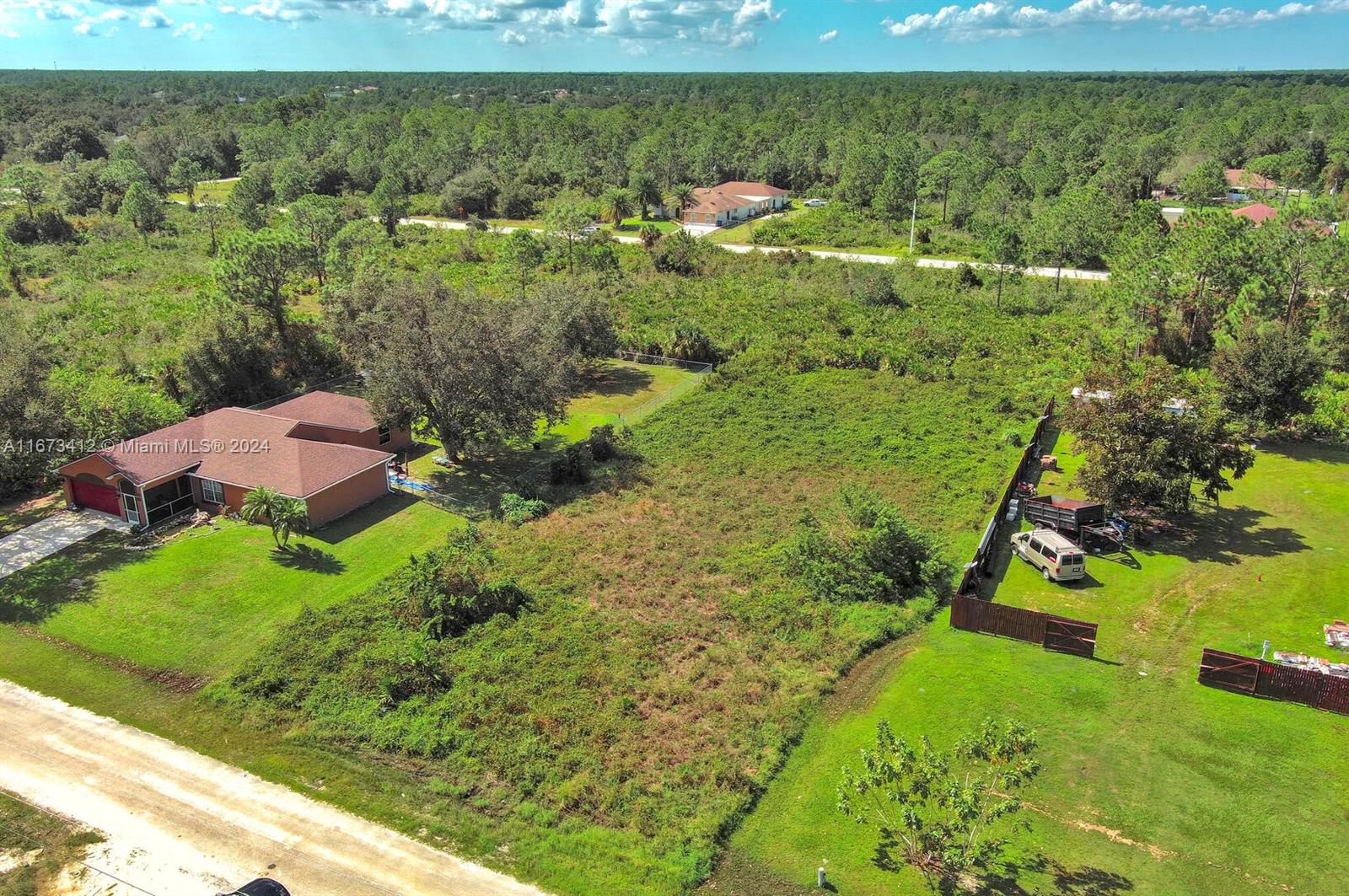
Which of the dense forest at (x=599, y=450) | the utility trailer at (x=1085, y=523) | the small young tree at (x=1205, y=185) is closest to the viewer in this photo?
the dense forest at (x=599, y=450)

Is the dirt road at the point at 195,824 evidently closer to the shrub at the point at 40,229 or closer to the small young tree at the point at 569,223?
the small young tree at the point at 569,223

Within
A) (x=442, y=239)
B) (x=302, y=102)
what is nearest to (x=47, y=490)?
(x=442, y=239)

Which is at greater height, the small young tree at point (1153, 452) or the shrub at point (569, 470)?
the small young tree at point (1153, 452)

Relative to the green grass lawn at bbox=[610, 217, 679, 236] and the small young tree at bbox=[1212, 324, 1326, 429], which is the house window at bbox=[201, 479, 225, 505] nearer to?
the small young tree at bbox=[1212, 324, 1326, 429]

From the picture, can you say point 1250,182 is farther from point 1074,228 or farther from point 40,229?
point 40,229

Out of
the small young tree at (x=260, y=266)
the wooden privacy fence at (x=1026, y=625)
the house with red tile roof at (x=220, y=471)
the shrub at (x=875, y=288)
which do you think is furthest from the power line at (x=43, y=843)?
the shrub at (x=875, y=288)

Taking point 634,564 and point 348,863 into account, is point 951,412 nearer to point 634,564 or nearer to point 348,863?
point 634,564
